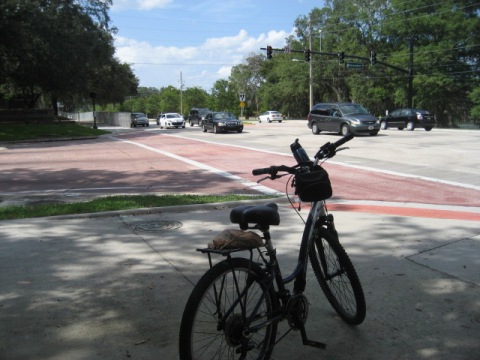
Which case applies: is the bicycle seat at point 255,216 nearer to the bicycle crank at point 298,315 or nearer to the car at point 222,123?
the bicycle crank at point 298,315

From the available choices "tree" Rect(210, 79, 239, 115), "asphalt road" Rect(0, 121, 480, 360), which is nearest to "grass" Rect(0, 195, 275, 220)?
"asphalt road" Rect(0, 121, 480, 360)

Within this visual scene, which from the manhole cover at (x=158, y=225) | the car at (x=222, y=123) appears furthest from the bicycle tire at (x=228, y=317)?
the car at (x=222, y=123)

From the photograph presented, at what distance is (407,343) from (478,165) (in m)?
12.2

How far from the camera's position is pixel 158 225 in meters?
6.78

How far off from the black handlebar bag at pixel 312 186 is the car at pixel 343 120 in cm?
2249

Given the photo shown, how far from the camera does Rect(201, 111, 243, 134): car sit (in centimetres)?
3369

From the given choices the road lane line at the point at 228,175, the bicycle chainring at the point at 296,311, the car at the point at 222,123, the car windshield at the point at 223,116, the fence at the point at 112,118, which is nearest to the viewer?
the bicycle chainring at the point at 296,311

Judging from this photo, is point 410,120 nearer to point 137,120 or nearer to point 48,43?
point 48,43

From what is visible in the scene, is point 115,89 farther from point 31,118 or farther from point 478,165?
point 478,165

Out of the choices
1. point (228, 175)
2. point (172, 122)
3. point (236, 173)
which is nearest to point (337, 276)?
point (228, 175)

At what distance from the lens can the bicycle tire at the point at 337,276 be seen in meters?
3.48

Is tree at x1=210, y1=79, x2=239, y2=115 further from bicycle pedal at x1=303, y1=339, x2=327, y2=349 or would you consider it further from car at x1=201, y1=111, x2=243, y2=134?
bicycle pedal at x1=303, y1=339, x2=327, y2=349

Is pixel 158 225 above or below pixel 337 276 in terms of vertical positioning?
below

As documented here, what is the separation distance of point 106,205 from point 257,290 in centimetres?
556
